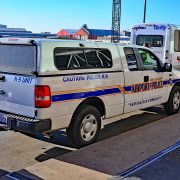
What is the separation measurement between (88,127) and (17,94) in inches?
55.7

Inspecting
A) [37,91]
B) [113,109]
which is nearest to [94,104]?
[113,109]

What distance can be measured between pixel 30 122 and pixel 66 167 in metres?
0.88

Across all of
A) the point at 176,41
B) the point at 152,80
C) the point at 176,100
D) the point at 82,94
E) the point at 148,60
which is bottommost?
the point at 176,100

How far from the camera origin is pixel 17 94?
17.0ft

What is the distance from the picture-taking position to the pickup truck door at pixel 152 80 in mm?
7242

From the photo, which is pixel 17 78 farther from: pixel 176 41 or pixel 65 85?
pixel 176 41

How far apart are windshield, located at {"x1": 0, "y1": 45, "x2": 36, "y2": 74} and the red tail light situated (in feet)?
1.06

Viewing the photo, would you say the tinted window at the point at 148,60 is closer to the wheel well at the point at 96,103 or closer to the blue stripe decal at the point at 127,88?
the blue stripe decal at the point at 127,88

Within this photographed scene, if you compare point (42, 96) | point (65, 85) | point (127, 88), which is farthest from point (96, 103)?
point (42, 96)

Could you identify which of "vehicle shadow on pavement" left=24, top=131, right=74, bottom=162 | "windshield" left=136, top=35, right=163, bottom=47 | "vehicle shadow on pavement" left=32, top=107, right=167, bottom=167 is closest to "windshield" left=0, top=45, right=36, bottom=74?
"vehicle shadow on pavement" left=24, top=131, right=74, bottom=162

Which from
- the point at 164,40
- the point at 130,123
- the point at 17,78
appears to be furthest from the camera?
the point at 164,40

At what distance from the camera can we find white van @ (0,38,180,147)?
4992 millimetres

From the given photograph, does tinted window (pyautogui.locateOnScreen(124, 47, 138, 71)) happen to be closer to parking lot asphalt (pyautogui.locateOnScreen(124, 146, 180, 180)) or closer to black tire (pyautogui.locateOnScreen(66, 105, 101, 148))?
black tire (pyautogui.locateOnScreen(66, 105, 101, 148))

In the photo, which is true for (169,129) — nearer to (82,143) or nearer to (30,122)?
(82,143)
